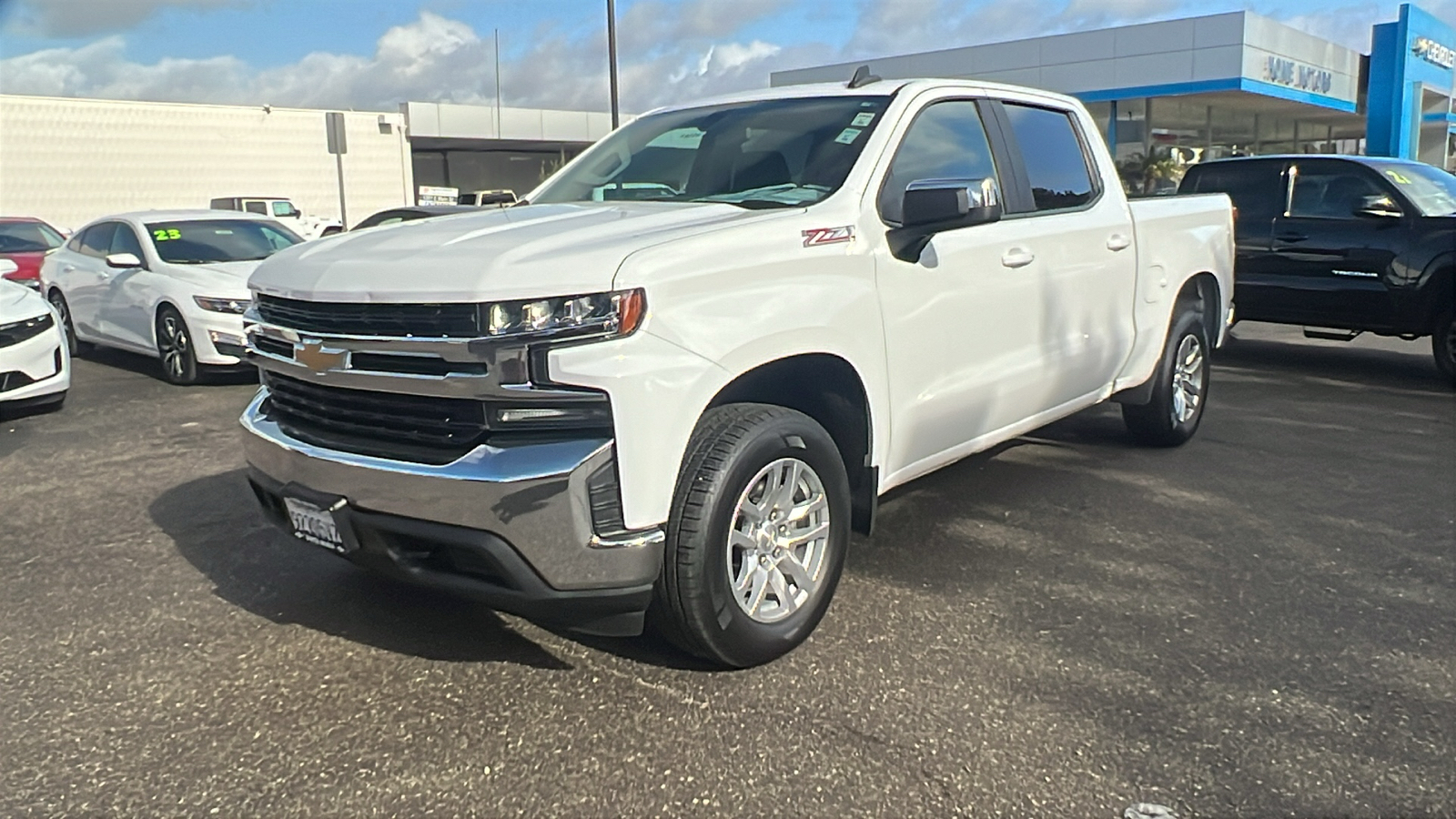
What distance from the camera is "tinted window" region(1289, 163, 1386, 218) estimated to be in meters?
9.11

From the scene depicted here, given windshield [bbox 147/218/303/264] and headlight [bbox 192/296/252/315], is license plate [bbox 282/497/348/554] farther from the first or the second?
windshield [bbox 147/218/303/264]

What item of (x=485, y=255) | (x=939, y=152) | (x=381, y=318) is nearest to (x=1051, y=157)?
(x=939, y=152)

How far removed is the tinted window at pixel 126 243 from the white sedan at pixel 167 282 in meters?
0.01

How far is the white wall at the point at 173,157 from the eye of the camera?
97.5 ft

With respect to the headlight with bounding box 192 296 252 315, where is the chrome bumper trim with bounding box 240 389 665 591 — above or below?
below

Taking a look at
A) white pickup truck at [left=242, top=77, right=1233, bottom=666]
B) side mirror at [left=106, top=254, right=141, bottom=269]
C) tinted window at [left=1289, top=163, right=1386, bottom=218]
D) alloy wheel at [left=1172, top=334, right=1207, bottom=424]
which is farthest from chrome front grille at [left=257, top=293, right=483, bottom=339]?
tinted window at [left=1289, top=163, right=1386, bottom=218]

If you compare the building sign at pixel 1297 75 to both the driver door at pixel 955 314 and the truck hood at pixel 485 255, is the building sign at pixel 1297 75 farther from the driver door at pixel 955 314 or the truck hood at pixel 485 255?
the truck hood at pixel 485 255

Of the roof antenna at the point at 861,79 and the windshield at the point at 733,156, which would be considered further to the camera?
the roof antenna at the point at 861,79

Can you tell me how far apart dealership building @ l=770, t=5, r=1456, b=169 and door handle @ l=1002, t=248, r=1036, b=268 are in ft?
84.0

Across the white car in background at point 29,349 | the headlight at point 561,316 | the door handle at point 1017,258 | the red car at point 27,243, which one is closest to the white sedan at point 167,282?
the white car in background at point 29,349

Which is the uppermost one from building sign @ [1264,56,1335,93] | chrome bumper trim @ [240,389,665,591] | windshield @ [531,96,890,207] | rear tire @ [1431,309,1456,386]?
building sign @ [1264,56,1335,93]

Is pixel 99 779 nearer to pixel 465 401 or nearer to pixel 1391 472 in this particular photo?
pixel 465 401

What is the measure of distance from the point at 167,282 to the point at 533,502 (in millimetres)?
7696

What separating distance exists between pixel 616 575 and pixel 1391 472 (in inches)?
186
